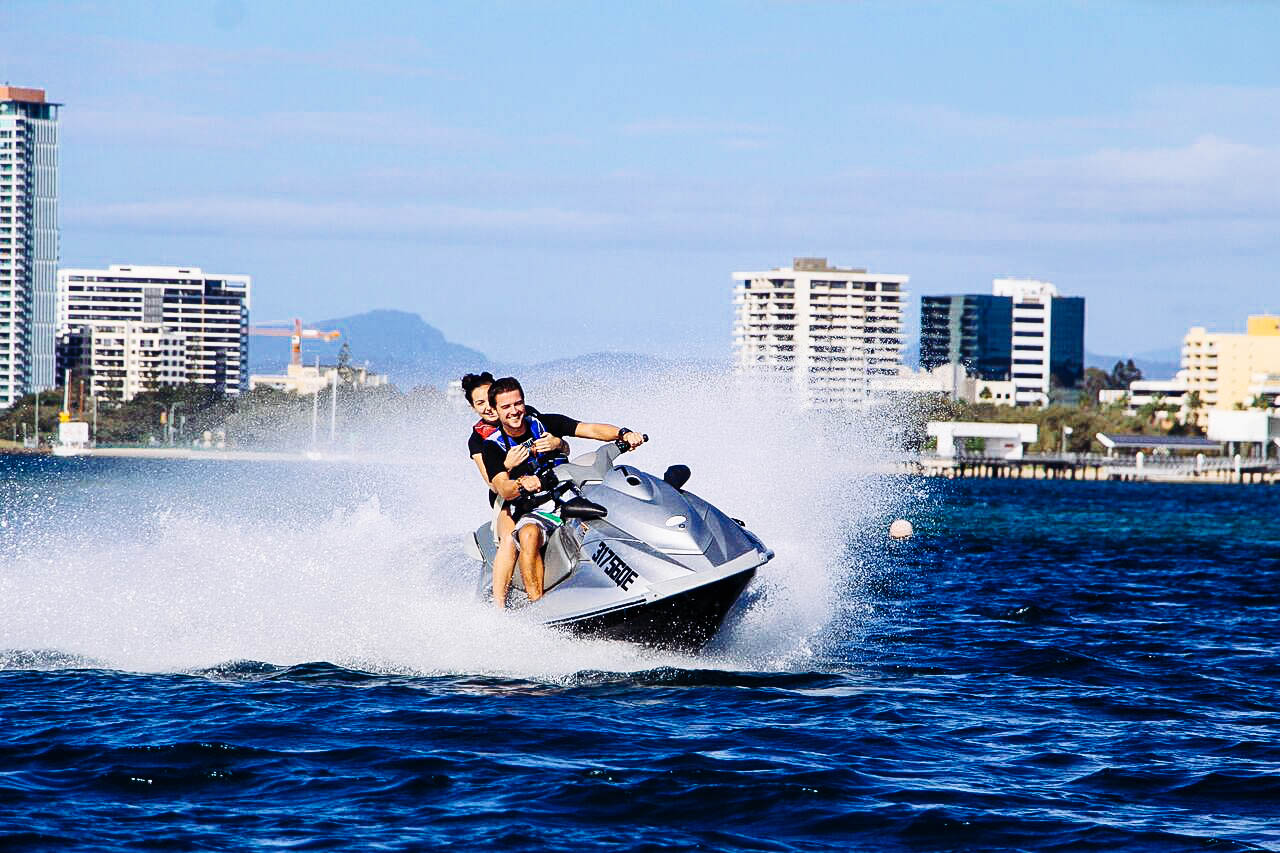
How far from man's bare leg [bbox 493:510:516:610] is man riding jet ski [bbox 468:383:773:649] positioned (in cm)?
10

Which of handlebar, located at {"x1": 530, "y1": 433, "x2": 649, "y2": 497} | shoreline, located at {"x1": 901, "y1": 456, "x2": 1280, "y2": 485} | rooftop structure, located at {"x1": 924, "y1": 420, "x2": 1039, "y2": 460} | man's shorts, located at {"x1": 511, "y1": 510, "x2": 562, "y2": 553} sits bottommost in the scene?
shoreline, located at {"x1": 901, "y1": 456, "x2": 1280, "y2": 485}

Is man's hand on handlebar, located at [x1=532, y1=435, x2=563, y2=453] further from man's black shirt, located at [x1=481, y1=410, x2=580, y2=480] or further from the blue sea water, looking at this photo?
the blue sea water

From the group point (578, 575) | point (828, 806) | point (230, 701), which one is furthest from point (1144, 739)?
point (230, 701)

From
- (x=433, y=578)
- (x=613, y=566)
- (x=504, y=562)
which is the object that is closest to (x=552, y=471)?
(x=504, y=562)

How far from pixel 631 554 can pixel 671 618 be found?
516 mm

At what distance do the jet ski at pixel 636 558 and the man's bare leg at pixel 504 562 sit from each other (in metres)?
0.10

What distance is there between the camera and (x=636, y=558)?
10.7 meters

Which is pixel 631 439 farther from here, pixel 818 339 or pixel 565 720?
pixel 818 339

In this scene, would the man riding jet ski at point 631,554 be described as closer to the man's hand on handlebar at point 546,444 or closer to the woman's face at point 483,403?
the man's hand on handlebar at point 546,444

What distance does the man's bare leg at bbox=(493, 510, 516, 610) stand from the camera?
37.0ft

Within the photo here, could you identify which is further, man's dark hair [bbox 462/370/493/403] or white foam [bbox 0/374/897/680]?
white foam [bbox 0/374/897/680]

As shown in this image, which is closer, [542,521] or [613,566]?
[613,566]

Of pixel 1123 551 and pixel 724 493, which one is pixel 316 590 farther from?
pixel 1123 551

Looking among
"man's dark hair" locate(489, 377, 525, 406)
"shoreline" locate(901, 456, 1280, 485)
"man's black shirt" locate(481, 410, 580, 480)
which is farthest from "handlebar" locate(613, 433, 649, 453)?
"shoreline" locate(901, 456, 1280, 485)
